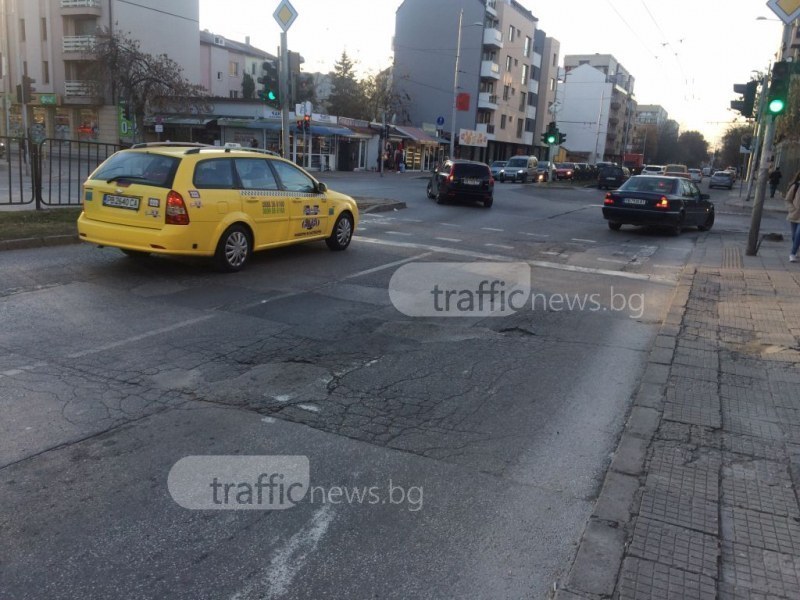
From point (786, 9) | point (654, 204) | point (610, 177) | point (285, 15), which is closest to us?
point (786, 9)

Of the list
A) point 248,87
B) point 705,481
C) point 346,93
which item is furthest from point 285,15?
point 248,87

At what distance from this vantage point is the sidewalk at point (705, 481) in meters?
2.92

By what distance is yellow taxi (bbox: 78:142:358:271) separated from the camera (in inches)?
324

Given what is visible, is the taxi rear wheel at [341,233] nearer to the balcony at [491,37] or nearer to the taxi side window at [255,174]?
the taxi side window at [255,174]

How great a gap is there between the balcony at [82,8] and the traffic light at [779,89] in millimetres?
47637

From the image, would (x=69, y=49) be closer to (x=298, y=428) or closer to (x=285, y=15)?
(x=285, y=15)

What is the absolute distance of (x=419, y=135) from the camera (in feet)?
190

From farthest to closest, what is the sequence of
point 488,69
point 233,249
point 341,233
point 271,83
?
point 488,69, point 271,83, point 341,233, point 233,249

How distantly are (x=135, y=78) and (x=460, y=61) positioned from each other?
Result: 110ft

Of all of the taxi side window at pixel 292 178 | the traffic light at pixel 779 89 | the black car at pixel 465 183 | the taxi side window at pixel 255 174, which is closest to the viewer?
the taxi side window at pixel 255 174

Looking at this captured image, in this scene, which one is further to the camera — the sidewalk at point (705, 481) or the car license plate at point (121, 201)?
the car license plate at point (121, 201)

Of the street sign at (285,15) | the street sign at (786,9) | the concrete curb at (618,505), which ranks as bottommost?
the concrete curb at (618,505)

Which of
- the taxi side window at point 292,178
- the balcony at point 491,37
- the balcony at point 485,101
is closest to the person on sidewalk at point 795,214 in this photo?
the taxi side window at point 292,178

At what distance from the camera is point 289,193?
9.99m
